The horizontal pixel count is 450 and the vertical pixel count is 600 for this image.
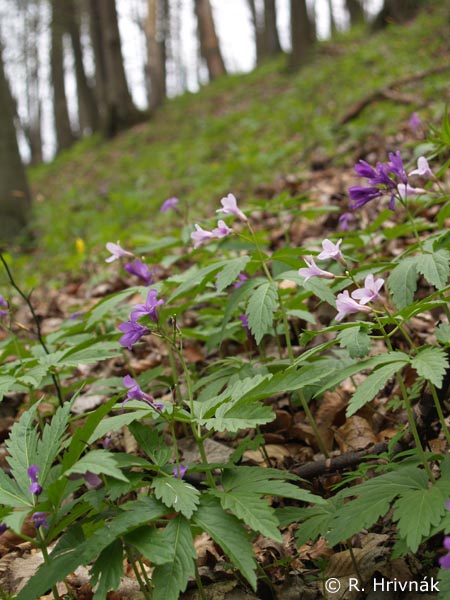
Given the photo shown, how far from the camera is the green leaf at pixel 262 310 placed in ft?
5.65

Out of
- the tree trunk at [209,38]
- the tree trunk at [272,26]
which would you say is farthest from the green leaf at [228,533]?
the tree trunk at [209,38]

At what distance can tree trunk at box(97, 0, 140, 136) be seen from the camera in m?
15.8

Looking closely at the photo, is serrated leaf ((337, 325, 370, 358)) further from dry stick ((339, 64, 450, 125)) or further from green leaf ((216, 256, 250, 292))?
dry stick ((339, 64, 450, 125))

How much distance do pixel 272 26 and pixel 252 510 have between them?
65.7 feet

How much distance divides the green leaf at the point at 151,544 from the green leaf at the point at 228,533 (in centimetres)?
9

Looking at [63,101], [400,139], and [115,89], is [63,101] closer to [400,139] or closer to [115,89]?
[115,89]

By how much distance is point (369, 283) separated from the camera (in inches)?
61.9

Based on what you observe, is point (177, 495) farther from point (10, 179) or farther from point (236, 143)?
point (236, 143)

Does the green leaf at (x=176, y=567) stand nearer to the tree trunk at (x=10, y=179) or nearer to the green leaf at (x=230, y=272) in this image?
the green leaf at (x=230, y=272)

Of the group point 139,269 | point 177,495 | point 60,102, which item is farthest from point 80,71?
point 177,495

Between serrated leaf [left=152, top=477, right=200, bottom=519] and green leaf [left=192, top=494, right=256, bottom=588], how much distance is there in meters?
0.03

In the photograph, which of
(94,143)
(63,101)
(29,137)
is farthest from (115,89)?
(29,137)

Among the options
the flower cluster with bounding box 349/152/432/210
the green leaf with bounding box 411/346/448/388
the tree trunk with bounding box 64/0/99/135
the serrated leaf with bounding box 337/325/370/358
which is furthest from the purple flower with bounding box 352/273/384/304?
the tree trunk with bounding box 64/0/99/135

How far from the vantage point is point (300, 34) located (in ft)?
43.3
